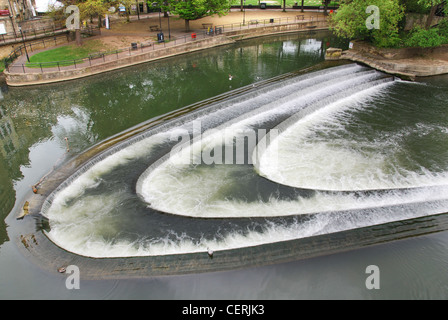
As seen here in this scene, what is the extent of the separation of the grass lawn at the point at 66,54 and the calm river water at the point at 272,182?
3.92 metres

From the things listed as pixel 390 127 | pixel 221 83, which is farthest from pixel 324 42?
pixel 390 127

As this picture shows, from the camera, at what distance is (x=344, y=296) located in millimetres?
11844

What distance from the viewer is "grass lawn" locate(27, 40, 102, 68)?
33.9 metres

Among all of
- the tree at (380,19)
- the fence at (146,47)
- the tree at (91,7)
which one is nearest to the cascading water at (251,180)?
the tree at (380,19)

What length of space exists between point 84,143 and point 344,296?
1664cm

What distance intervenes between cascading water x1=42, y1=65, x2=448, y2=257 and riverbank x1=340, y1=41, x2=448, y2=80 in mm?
9312

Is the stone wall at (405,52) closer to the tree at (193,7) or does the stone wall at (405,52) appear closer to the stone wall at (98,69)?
the tree at (193,7)

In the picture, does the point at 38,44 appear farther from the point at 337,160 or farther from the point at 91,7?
the point at 337,160

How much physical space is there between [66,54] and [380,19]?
31806 millimetres

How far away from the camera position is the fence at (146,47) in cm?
3300

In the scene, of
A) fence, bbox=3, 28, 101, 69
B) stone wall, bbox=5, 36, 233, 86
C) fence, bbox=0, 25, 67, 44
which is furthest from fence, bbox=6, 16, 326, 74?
fence, bbox=0, 25, 67, 44

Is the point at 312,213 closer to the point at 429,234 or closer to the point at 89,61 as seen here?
the point at 429,234

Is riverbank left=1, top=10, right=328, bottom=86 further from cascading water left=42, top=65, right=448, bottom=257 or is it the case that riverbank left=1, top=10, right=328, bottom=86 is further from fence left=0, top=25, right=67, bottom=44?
cascading water left=42, top=65, right=448, bottom=257
